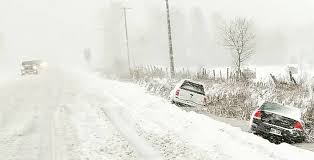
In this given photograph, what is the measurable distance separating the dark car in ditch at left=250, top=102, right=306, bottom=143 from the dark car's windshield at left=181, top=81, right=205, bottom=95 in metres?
6.88

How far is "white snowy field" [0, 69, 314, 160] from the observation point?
10.1 meters

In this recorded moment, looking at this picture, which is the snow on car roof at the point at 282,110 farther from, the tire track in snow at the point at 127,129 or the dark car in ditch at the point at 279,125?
the tire track in snow at the point at 127,129

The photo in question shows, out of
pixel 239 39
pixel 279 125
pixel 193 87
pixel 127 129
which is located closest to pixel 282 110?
pixel 279 125

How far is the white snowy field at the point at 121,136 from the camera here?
10.1 metres

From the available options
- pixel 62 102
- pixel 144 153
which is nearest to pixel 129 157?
pixel 144 153

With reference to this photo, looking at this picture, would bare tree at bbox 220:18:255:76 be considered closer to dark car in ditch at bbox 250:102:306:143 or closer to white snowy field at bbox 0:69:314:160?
dark car in ditch at bbox 250:102:306:143

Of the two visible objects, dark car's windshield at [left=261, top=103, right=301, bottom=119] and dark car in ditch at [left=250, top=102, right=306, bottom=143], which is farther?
dark car's windshield at [left=261, top=103, right=301, bottom=119]

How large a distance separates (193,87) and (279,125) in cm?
764

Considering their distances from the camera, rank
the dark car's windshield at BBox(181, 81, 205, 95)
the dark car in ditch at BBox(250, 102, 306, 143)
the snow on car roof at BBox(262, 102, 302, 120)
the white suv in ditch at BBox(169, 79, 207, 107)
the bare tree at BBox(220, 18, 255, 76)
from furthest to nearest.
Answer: the bare tree at BBox(220, 18, 255, 76), the dark car's windshield at BBox(181, 81, 205, 95), the white suv in ditch at BBox(169, 79, 207, 107), the snow on car roof at BBox(262, 102, 302, 120), the dark car in ditch at BBox(250, 102, 306, 143)

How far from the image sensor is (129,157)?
977cm

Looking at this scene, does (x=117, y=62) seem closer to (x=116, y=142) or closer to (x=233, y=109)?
(x=233, y=109)

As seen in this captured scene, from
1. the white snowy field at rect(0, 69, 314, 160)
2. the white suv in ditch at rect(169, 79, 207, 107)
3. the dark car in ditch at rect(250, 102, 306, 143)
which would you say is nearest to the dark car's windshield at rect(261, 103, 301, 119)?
the dark car in ditch at rect(250, 102, 306, 143)

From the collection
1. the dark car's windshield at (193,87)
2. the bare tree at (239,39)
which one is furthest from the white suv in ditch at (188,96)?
the bare tree at (239,39)

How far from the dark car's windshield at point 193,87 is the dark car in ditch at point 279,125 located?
6.88 metres
